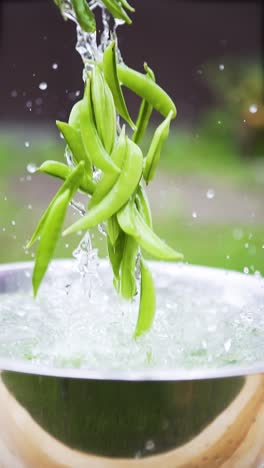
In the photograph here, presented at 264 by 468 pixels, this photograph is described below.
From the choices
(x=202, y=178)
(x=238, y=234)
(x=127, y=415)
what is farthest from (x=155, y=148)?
(x=202, y=178)

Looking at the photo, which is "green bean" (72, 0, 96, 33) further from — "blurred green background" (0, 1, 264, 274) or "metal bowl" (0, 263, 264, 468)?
"blurred green background" (0, 1, 264, 274)

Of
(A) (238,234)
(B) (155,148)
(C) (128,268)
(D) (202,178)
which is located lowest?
(D) (202,178)

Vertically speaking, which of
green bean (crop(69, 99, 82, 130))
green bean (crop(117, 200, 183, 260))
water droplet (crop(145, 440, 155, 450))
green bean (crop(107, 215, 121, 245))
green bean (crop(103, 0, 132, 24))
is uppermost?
green bean (crop(103, 0, 132, 24))

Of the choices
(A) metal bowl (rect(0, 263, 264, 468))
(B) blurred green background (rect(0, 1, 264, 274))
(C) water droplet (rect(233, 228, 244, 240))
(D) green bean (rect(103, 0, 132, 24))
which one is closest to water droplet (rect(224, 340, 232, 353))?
(A) metal bowl (rect(0, 263, 264, 468))

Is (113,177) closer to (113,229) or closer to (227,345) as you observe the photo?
(113,229)

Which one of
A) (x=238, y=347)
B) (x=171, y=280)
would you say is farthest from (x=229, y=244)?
(x=238, y=347)

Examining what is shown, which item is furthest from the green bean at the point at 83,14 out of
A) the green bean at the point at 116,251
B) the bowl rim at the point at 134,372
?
the bowl rim at the point at 134,372
